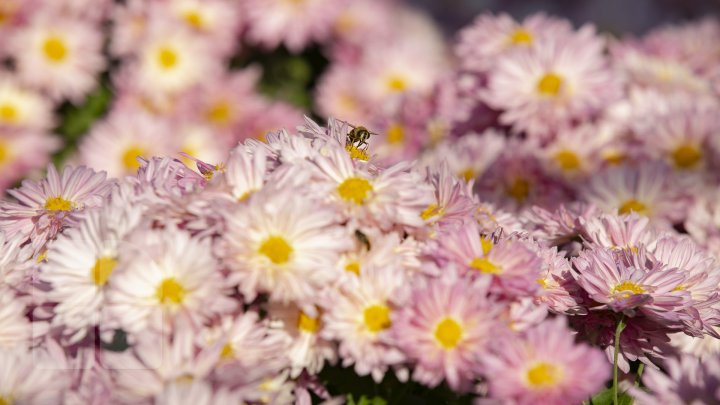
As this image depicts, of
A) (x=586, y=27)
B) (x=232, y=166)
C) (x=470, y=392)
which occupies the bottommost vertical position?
(x=470, y=392)

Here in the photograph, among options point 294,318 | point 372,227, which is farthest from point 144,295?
point 372,227

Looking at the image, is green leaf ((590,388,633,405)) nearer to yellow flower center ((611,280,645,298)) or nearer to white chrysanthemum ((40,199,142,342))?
yellow flower center ((611,280,645,298))

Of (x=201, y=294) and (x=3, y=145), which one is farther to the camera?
(x=3, y=145)

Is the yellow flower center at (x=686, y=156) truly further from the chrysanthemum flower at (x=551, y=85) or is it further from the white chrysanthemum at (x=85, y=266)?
the white chrysanthemum at (x=85, y=266)

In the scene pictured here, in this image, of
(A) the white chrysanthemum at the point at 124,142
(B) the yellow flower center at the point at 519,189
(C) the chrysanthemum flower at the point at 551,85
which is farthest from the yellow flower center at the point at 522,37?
(A) the white chrysanthemum at the point at 124,142

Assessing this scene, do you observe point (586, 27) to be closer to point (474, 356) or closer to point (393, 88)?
point (393, 88)

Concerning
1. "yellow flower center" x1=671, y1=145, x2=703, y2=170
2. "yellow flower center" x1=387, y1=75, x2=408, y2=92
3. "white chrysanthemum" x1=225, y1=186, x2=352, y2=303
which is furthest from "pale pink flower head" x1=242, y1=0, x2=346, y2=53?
"white chrysanthemum" x1=225, y1=186, x2=352, y2=303
